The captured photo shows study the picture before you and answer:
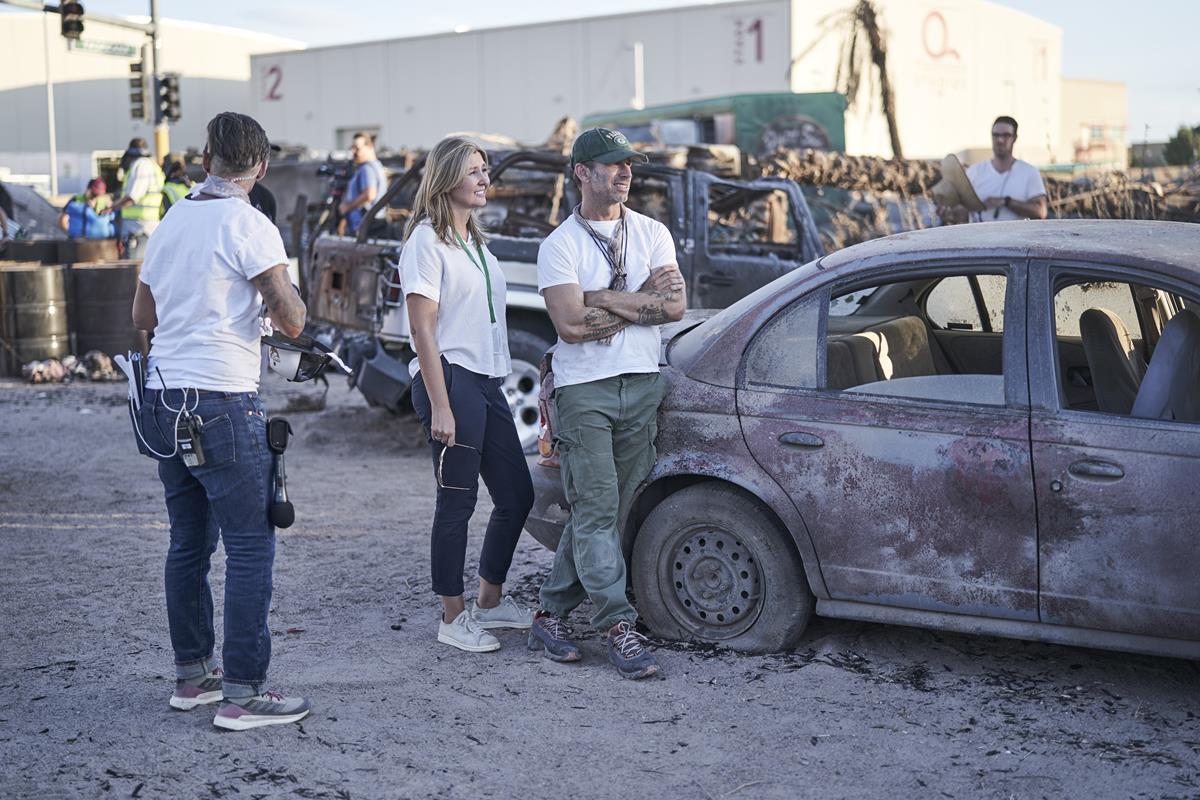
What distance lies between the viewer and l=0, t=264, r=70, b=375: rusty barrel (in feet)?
44.5

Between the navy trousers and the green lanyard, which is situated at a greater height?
the green lanyard

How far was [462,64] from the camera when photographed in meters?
48.8

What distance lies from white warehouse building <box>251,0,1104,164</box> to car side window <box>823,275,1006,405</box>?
Result: 2996 cm

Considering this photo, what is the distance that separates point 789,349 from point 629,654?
1.24m

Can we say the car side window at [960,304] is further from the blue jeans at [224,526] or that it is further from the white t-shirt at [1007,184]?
the white t-shirt at [1007,184]

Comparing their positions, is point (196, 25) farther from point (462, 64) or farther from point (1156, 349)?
point (1156, 349)

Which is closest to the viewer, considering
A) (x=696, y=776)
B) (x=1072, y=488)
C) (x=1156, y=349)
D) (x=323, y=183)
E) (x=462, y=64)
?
(x=696, y=776)

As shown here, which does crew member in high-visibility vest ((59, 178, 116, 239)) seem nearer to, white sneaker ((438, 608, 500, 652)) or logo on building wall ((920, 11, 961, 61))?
white sneaker ((438, 608, 500, 652))

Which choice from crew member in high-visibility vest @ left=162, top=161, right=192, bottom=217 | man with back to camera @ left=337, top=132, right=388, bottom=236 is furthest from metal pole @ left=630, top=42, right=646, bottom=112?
man with back to camera @ left=337, top=132, right=388, bottom=236

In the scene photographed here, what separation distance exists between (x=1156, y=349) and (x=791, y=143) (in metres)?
18.9

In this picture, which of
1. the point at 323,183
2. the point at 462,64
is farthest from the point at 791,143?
the point at 462,64

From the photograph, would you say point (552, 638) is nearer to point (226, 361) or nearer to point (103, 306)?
point (226, 361)

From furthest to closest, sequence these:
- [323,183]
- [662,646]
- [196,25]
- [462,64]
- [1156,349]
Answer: [196,25], [462,64], [323,183], [662,646], [1156,349]

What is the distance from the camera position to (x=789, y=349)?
4.89m
